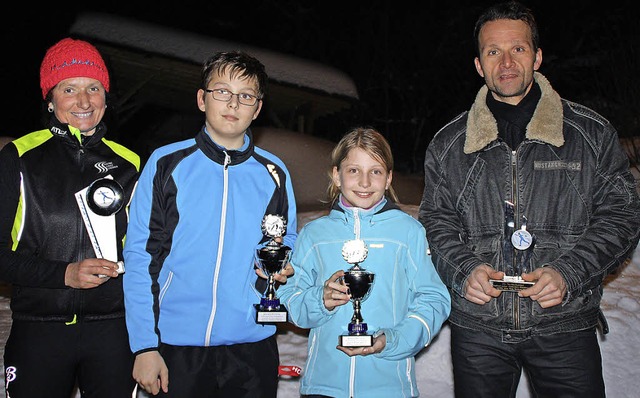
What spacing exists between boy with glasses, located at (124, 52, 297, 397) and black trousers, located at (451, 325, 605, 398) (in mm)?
955

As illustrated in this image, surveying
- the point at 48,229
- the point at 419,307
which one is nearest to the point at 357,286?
the point at 419,307

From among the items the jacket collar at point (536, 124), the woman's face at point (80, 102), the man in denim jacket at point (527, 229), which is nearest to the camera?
the man in denim jacket at point (527, 229)

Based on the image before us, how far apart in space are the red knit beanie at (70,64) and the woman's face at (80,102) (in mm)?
33

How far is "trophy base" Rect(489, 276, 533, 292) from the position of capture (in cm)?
291

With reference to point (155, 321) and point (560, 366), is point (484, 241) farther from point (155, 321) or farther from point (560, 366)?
point (155, 321)

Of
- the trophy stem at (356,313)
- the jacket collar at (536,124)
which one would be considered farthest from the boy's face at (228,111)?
the jacket collar at (536,124)

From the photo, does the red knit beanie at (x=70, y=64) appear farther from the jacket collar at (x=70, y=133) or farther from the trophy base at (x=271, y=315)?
the trophy base at (x=271, y=315)

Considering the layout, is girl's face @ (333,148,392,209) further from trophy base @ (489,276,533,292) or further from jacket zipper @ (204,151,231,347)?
trophy base @ (489,276,533,292)

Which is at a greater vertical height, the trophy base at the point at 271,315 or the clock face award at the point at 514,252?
the clock face award at the point at 514,252

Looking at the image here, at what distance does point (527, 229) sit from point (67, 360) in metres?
2.26

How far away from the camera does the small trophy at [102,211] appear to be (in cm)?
303

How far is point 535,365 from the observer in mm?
3078

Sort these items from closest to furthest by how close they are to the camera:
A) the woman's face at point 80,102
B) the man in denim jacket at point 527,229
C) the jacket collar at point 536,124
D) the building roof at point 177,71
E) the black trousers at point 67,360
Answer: the black trousers at point 67,360, the man in denim jacket at point 527,229, the jacket collar at point 536,124, the woman's face at point 80,102, the building roof at point 177,71

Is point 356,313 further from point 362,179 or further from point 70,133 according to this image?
point 70,133
